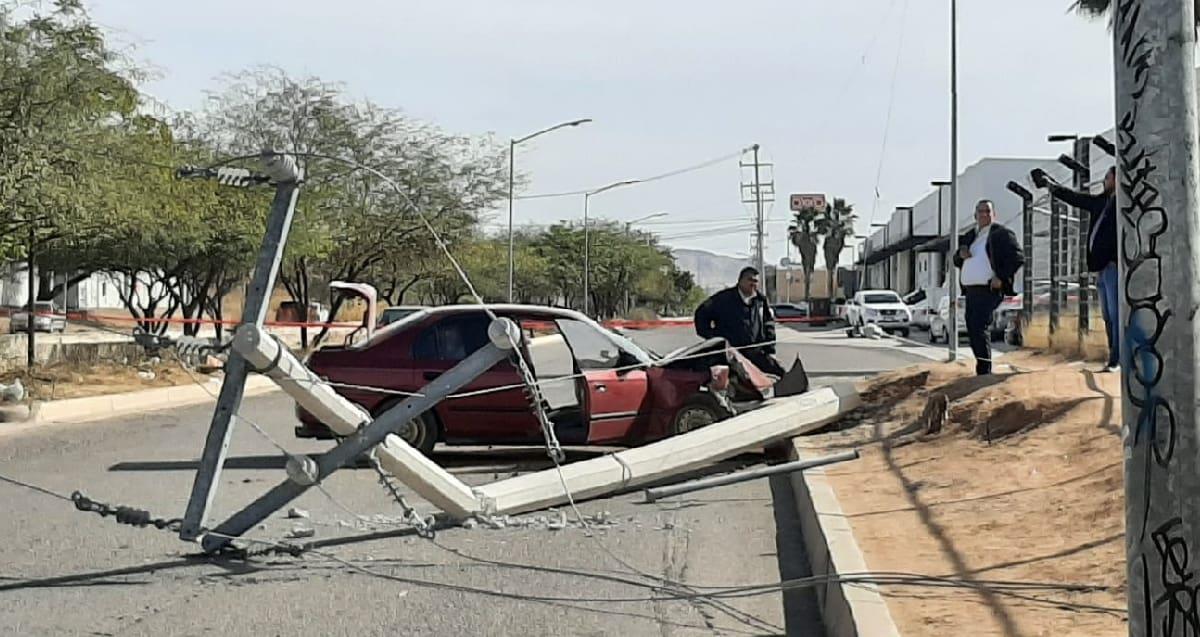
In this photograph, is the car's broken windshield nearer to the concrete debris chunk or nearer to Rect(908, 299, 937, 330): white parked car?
the concrete debris chunk

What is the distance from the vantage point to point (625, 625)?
6.84 meters

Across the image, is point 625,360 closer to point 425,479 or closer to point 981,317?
point 981,317

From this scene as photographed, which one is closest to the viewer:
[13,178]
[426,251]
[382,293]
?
[13,178]

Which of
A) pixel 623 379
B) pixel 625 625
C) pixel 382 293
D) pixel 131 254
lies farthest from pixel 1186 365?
pixel 382 293

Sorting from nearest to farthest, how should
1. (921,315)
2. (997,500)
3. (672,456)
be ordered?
(997,500)
(672,456)
(921,315)

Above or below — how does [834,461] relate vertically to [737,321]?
below

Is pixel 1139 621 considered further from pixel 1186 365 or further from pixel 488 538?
pixel 488 538

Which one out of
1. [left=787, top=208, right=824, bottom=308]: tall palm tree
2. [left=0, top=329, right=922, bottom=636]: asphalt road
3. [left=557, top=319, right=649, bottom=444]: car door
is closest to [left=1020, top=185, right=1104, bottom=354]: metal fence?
[left=557, top=319, right=649, bottom=444]: car door

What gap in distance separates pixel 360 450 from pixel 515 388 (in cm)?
422

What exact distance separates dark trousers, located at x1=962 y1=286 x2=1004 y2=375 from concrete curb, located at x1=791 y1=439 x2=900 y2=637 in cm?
355

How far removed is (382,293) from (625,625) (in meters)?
48.7

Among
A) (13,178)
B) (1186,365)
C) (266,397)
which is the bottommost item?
(266,397)

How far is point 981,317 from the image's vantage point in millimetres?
13445

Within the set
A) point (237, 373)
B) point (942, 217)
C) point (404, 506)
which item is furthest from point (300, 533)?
point (942, 217)
